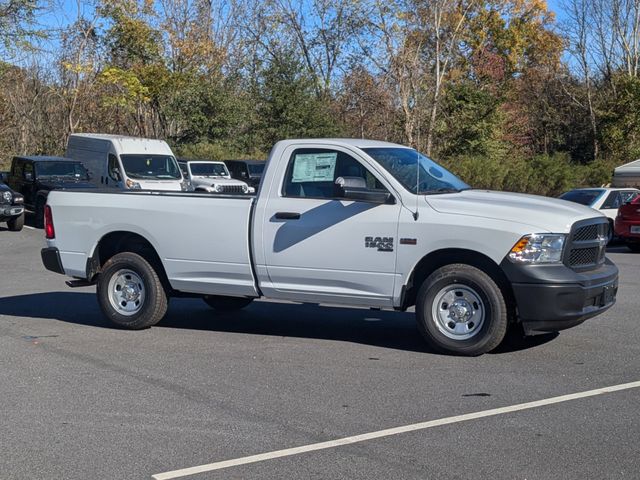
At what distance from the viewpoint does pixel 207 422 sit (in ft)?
19.6

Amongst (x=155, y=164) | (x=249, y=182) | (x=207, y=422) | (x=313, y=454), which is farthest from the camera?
(x=249, y=182)

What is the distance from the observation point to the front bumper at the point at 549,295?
296 inches

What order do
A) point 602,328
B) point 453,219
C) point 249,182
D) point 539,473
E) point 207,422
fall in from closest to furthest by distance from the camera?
1. point 539,473
2. point 207,422
3. point 453,219
4. point 602,328
5. point 249,182

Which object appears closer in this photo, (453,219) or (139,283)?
(453,219)

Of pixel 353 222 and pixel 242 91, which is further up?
pixel 242 91

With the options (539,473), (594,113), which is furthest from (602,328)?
(594,113)

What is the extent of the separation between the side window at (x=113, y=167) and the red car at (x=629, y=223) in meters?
13.8

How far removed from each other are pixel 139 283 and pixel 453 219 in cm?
349

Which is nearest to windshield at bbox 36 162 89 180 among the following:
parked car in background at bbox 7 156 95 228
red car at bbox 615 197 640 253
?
parked car in background at bbox 7 156 95 228

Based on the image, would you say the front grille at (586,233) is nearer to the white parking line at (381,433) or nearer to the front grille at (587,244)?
the front grille at (587,244)

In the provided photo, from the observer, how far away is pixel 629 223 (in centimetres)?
1845

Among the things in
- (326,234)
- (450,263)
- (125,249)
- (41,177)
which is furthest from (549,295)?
(41,177)

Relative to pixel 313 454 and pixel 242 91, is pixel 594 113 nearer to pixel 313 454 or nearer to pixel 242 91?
pixel 242 91

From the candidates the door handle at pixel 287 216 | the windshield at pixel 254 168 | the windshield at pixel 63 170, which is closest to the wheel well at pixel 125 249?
the door handle at pixel 287 216
